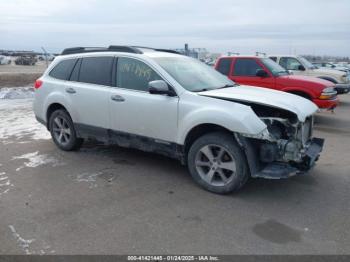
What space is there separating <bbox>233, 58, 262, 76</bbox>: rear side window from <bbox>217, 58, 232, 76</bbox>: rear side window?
0.22m

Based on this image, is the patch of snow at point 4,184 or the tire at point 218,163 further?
the patch of snow at point 4,184

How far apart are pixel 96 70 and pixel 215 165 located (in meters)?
2.60

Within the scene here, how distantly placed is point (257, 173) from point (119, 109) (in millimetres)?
2269

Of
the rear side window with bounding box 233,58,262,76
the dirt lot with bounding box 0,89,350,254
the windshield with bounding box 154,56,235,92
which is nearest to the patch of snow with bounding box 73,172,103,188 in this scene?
the dirt lot with bounding box 0,89,350,254

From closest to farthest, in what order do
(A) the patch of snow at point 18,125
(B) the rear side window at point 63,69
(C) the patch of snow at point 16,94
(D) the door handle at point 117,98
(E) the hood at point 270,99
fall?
(E) the hood at point 270,99
(D) the door handle at point 117,98
(B) the rear side window at point 63,69
(A) the patch of snow at point 18,125
(C) the patch of snow at point 16,94

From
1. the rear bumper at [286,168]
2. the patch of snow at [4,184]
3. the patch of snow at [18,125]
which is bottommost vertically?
the patch of snow at [4,184]

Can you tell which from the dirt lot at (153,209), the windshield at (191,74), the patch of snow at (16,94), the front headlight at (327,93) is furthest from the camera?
the patch of snow at (16,94)

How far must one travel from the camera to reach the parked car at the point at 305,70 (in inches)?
459

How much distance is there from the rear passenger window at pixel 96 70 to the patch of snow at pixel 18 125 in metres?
2.23

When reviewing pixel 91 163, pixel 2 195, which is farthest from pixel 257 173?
pixel 2 195

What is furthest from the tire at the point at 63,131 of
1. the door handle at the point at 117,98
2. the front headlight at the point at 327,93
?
the front headlight at the point at 327,93

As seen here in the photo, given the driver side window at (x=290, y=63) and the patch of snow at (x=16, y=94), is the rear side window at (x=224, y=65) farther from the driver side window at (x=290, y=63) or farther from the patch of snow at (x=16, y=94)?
the patch of snow at (x=16, y=94)

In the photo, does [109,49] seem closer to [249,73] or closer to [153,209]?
[153,209]

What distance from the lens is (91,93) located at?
530cm
